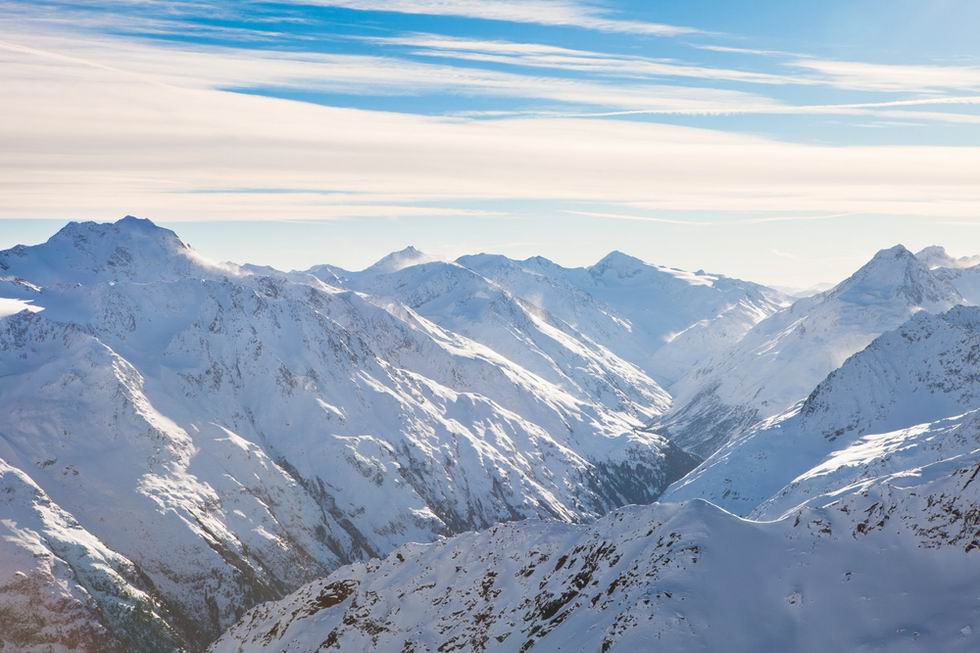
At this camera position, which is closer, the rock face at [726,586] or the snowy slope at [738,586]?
the snowy slope at [738,586]

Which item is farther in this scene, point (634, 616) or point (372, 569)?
point (372, 569)

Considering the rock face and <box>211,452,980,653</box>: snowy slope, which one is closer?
<box>211,452,980,653</box>: snowy slope

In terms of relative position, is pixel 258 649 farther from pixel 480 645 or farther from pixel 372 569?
pixel 480 645

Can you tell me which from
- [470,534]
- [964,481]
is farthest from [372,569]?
[964,481]

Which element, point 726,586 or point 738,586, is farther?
point 738,586

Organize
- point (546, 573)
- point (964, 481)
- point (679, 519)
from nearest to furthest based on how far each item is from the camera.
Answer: point (964, 481) → point (679, 519) → point (546, 573)

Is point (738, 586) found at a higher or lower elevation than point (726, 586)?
lower

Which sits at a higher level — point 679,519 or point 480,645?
point 679,519

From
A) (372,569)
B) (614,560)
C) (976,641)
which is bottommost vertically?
(372,569)
